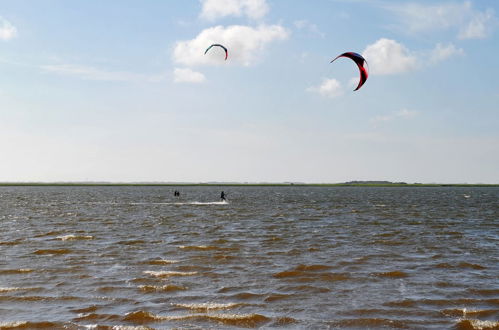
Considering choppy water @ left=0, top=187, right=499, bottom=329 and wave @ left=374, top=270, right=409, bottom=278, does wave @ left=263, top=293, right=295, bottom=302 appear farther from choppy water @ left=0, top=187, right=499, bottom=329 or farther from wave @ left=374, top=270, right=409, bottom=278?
wave @ left=374, top=270, right=409, bottom=278

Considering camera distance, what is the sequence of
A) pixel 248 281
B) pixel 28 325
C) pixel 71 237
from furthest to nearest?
pixel 71 237, pixel 248 281, pixel 28 325

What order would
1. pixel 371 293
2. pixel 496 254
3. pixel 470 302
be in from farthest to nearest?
pixel 496 254, pixel 371 293, pixel 470 302

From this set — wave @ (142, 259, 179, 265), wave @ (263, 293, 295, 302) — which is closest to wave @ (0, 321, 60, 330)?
wave @ (263, 293, 295, 302)

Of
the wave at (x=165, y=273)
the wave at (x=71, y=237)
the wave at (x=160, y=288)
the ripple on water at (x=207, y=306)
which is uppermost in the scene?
the wave at (x=71, y=237)

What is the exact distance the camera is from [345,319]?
12.7 m

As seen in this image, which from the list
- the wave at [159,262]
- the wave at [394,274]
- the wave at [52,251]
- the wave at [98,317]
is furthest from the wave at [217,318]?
the wave at [52,251]

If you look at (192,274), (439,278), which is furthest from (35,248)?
(439,278)

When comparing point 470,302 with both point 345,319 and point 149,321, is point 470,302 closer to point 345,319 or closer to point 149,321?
point 345,319

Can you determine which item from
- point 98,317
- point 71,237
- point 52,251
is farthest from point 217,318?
point 71,237

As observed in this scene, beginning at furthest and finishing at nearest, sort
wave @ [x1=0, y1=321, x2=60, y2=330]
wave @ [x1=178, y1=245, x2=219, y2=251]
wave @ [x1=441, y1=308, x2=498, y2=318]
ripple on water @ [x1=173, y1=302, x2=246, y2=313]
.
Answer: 1. wave @ [x1=178, y1=245, x2=219, y2=251]
2. ripple on water @ [x1=173, y1=302, x2=246, y2=313]
3. wave @ [x1=441, y1=308, x2=498, y2=318]
4. wave @ [x1=0, y1=321, x2=60, y2=330]

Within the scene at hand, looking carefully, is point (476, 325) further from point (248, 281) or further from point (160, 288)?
point (160, 288)

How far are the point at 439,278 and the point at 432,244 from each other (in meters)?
10.1

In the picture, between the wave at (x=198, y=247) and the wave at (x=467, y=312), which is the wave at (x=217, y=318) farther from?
the wave at (x=198, y=247)

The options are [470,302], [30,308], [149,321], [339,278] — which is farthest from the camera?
[339,278]
